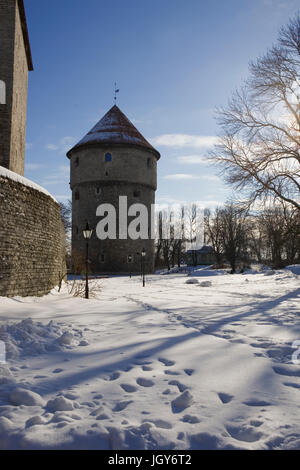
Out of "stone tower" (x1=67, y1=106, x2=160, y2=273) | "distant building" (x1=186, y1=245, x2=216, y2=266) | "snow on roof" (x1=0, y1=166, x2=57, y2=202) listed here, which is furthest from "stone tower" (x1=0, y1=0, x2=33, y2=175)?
"distant building" (x1=186, y1=245, x2=216, y2=266)

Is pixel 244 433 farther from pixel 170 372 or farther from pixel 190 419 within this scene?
pixel 170 372

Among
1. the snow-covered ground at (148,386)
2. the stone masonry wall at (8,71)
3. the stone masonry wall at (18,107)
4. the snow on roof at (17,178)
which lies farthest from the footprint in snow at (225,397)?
the stone masonry wall at (18,107)

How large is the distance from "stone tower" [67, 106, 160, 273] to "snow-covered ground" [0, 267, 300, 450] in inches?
1127

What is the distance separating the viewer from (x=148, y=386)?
11.1ft

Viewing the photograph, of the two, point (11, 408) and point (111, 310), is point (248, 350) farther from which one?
point (111, 310)

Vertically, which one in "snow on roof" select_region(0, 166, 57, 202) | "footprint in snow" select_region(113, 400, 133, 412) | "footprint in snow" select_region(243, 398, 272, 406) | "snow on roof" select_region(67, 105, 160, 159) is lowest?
"footprint in snow" select_region(243, 398, 272, 406)

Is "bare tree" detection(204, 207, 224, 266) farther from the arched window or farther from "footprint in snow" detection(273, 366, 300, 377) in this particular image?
"footprint in snow" detection(273, 366, 300, 377)

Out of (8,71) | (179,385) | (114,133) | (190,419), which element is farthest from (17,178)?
(114,133)

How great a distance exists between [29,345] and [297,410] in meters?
3.46

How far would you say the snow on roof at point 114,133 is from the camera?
34.8 meters

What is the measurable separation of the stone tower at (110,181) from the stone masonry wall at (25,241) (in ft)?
72.6

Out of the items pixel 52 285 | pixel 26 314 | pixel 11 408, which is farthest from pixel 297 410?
pixel 52 285

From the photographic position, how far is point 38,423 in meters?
2.53

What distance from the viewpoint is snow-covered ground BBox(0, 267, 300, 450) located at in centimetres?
236
